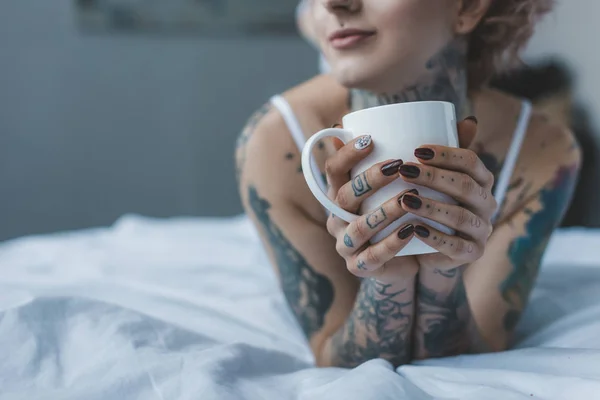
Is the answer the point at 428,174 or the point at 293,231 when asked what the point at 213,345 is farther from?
the point at 428,174

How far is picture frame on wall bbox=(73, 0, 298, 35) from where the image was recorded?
2.41 m

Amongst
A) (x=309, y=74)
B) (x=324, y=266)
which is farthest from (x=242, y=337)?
(x=309, y=74)

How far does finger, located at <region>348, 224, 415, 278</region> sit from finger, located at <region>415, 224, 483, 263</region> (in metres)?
0.01

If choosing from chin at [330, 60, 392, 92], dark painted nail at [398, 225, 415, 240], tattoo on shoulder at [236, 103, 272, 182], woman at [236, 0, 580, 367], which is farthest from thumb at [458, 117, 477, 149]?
tattoo on shoulder at [236, 103, 272, 182]

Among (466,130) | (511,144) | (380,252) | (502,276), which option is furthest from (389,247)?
(511,144)

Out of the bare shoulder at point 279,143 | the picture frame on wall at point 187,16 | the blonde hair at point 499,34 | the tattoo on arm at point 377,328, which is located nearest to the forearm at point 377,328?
the tattoo on arm at point 377,328

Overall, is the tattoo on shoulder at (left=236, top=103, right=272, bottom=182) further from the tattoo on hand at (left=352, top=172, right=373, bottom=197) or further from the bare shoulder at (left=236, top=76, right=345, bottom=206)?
the tattoo on hand at (left=352, top=172, right=373, bottom=197)

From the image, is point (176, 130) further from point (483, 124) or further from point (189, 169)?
point (483, 124)

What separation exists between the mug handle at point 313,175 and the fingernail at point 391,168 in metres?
0.05

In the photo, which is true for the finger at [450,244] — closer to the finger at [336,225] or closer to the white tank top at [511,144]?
the finger at [336,225]

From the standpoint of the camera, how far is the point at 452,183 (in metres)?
0.52

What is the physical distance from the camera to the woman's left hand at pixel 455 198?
51 cm

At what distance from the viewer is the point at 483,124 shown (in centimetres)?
94

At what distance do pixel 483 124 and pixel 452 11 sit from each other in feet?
0.63
